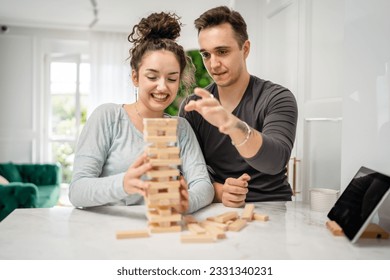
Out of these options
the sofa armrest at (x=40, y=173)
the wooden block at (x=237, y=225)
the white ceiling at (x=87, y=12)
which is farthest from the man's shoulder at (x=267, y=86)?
the sofa armrest at (x=40, y=173)

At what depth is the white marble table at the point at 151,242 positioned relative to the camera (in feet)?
2.51

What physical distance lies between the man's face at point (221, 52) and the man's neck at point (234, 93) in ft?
0.12

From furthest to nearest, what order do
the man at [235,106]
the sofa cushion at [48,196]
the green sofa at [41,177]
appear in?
the green sofa at [41,177], the sofa cushion at [48,196], the man at [235,106]

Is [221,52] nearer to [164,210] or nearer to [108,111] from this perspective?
[108,111]

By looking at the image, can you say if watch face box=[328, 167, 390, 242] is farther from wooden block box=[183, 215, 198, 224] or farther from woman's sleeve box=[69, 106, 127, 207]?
woman's sleeve box=[69, 106, 127, 207]

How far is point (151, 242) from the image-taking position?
82 cm

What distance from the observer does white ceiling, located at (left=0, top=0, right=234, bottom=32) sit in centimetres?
303

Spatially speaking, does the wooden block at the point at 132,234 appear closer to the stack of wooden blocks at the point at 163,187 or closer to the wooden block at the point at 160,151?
the stack of wooden blocks at the point at 163,187

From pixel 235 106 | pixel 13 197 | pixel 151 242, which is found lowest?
pixel 13 197

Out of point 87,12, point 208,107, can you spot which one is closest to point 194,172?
point 208,107

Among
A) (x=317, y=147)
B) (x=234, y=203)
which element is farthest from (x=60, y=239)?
(x=317, y=147)

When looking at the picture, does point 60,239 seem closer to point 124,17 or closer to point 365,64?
point 365,64

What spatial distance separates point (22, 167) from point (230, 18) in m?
3.72

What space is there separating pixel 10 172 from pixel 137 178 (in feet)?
12.6
